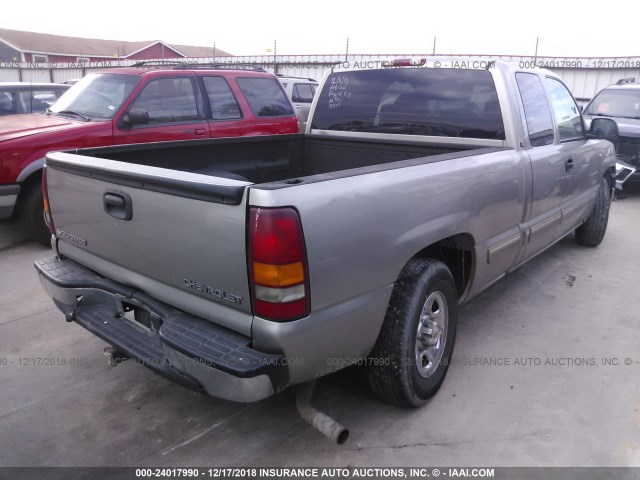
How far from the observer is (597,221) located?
566 centimetres

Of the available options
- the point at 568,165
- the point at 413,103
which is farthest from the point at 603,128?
the point at 413,103

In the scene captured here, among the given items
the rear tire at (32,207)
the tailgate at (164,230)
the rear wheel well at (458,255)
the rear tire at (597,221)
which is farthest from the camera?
the rear tire at (597,221)

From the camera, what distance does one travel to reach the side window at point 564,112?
424 cm

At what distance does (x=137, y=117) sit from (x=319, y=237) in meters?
4.55

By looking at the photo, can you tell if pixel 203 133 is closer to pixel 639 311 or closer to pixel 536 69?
pixel 536 69

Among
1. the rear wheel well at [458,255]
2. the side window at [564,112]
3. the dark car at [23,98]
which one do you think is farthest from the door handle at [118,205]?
the dark car at [23,98]

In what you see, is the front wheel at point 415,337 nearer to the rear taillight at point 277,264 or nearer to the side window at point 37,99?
the rear taillight at point 277,264

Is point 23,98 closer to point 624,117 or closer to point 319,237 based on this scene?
point 319,237

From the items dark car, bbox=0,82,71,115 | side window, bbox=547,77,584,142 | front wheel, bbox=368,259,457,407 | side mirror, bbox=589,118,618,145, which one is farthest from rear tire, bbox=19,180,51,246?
side mirror, bbox=589,118,618,145

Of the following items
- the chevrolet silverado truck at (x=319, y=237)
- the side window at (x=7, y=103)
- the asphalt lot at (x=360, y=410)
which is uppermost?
the side window at (x=7, y=103)

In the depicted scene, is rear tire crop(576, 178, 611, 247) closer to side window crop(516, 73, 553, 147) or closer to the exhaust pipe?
side window crop(516, 73, 553, 147)

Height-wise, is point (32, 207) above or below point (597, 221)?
above

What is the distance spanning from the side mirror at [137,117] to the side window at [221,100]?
977mm

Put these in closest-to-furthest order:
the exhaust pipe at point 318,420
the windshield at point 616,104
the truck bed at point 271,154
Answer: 1. the exhaust pipe at point 318,420
2. the truck bed at point 271,154
3. the windshield at point 616,104
